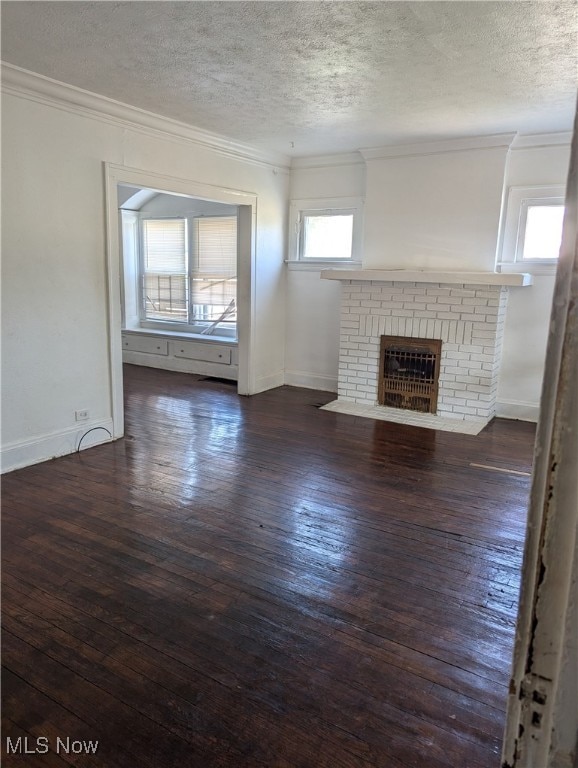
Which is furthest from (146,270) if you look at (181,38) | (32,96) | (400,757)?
(400,757)

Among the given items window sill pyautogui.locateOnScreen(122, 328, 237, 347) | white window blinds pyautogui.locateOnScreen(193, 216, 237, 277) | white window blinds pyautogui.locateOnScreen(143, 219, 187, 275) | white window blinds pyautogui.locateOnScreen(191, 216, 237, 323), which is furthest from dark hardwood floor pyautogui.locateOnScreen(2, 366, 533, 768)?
white window blinds pyautogui.locateOnScreen(143, 219, 187, 275)

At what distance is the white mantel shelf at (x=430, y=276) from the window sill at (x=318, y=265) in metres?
0.55

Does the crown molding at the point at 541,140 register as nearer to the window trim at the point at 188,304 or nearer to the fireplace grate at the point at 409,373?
the fireplace grate at the point at 409,373

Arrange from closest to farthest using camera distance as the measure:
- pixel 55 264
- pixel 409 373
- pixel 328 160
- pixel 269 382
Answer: pixel 55 264, pixel 409 373, pixel 328 160, pixel 269 382

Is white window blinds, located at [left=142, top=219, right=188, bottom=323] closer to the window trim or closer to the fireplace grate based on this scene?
the window trim

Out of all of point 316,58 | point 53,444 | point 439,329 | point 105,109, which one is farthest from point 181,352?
point 316,58

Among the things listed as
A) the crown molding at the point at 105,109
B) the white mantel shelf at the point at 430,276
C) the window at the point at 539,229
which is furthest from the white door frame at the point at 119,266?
the window at the point at 539,229

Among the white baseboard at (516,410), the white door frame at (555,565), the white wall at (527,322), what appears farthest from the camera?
the white baseboard at (516,410)

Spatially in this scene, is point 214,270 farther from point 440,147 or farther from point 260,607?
point 260,607

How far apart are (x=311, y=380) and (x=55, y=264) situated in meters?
3.54

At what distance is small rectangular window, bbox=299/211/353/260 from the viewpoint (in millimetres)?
6208

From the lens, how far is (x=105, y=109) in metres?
4.00

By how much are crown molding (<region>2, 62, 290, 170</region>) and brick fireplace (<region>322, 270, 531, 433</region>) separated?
1651mm

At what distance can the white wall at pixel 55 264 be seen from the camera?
357cm
